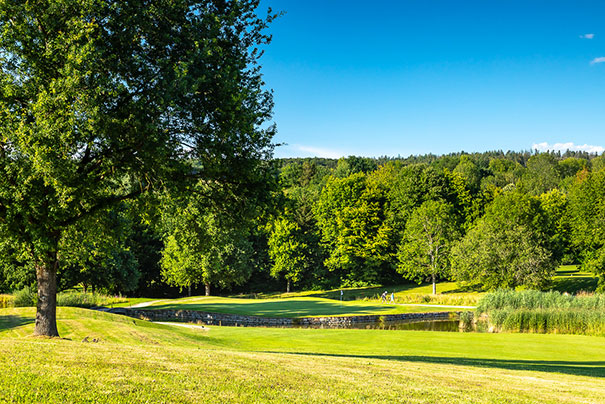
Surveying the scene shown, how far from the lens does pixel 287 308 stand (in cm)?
4206

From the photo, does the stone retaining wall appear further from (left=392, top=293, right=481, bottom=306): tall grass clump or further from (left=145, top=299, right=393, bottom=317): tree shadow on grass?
(left=392, top=293, right=481, bottom=306): tall grass clump

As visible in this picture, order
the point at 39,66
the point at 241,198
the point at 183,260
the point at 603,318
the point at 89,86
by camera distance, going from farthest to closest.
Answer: the point at 183,260 < the point at 603,318 < the point at 241,198 < the point at 39,66 < the point at 89,86

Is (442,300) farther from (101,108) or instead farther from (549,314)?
(101,108)

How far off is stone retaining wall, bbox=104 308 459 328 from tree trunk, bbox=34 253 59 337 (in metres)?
21.9

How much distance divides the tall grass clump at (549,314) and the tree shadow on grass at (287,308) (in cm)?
1190

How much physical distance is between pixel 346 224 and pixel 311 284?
10.4 m

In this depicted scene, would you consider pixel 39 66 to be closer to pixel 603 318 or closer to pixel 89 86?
pixel 89 86

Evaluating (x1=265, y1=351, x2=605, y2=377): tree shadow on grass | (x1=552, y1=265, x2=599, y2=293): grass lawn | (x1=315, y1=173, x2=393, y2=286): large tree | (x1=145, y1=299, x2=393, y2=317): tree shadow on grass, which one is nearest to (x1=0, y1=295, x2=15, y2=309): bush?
(x1=145, y1=299, x2=393, y2=317): tree shadow on grass

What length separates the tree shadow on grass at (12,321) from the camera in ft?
71.4

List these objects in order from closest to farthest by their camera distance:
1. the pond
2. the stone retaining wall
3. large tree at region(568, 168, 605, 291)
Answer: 1. the pond
2. the stone retaining wall
3. large tree at region(568, 168, 605, 291)

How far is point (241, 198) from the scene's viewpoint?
15.9m

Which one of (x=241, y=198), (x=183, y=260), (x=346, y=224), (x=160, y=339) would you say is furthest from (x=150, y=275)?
(x=241, y=198)

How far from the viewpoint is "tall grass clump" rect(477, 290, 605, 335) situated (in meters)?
26.9

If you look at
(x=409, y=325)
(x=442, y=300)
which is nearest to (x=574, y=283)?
(x=442, y=300)
